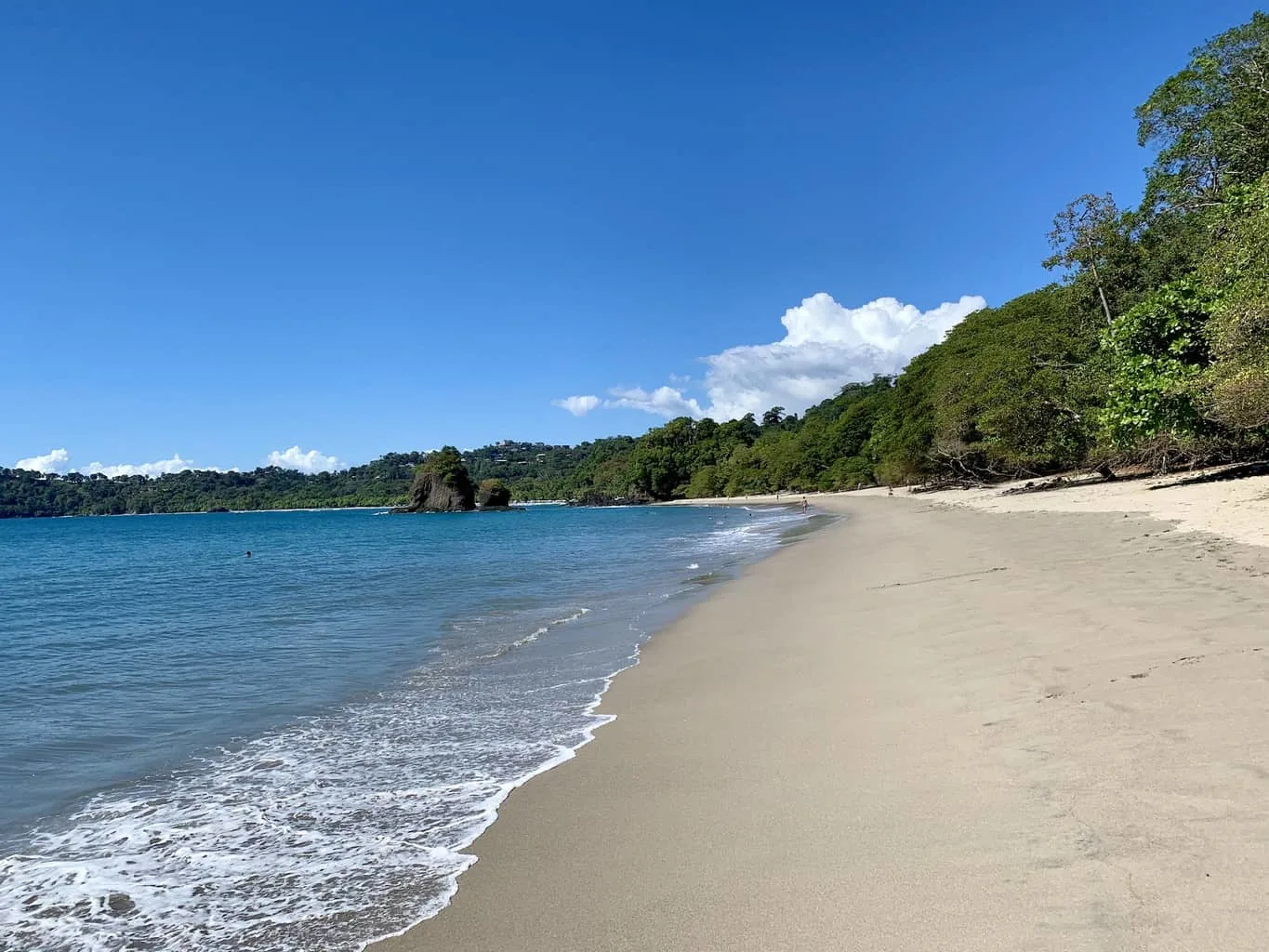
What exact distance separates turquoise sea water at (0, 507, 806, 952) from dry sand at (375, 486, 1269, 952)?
0.61 metres

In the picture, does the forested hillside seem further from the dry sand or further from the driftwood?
the dry sand

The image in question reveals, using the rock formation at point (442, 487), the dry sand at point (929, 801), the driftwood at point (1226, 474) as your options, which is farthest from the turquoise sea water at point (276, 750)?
the rock formation at point (442, 487)

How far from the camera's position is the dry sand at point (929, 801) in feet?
9.60

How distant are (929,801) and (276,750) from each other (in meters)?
5.76

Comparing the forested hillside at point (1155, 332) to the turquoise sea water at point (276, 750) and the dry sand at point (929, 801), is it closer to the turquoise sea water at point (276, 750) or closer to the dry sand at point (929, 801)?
the dry sand at point (929, 801)

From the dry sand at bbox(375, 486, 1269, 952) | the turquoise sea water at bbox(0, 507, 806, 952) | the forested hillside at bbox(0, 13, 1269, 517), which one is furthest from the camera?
the forested hillside at bbox(0, 13, 1269, 517)

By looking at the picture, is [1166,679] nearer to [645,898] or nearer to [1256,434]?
[645,898]

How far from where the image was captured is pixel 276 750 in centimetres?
672

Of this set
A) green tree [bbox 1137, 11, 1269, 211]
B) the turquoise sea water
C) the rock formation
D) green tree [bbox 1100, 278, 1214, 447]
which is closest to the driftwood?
green tree [bbox 1100, 278, 1214, 447]

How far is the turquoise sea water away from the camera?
3910 millimetres

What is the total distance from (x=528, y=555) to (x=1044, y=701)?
27.5 metres

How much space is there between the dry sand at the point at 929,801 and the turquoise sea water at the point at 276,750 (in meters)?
0.61

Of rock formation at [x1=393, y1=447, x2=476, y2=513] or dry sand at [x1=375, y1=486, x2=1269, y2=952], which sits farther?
rock formation at [x1=393, y1=447, x2=476, y2=513]

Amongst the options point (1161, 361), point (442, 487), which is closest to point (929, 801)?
point (1161, 361)
